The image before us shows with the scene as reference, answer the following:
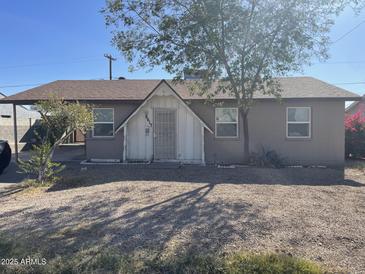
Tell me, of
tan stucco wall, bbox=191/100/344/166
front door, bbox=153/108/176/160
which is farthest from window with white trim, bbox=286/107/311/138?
front door, bbox=153/108/176/160

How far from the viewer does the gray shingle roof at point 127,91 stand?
1277cm

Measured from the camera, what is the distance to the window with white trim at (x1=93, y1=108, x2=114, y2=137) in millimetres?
13516

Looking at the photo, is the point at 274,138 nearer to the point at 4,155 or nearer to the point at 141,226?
the point at 141,226

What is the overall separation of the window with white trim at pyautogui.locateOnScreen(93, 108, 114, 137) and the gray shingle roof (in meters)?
0.65

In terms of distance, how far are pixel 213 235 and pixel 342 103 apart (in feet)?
34.5

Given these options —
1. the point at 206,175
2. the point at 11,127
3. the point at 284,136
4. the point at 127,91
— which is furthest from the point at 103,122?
the point at 11,127

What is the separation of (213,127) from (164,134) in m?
2.21

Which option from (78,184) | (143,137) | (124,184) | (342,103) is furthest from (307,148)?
(78,184)

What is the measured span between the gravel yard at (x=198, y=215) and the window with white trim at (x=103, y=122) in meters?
4.11

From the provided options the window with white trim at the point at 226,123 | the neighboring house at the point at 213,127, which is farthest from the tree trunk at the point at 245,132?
the window with white trim at the point at 226,123

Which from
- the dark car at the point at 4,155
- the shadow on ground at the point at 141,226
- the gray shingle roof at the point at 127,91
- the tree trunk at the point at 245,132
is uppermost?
the gray shingle roof at the point at 127,91

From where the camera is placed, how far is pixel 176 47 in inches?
372

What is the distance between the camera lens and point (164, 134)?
12977 mm

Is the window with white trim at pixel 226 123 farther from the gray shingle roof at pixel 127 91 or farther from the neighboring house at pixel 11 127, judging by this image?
the neighboring house at pixel 11 127
